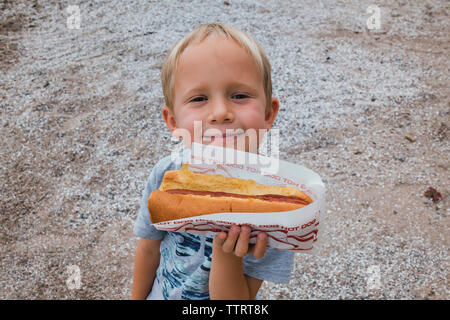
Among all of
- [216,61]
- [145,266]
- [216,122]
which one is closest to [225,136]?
[216,122]

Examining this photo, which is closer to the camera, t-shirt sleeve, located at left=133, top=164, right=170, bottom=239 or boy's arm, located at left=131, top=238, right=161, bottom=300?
t-shirt sleeve, located at left=133, top=164, right=170, bottom=239

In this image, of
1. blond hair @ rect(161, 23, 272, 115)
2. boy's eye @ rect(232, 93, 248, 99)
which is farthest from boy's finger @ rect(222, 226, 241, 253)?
blond hair @ rect(161, 23, 272, 115)

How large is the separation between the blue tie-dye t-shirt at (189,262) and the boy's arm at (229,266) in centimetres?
11

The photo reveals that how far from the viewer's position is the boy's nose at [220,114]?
4.30 feet

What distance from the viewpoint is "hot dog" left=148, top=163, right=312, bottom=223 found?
124cm

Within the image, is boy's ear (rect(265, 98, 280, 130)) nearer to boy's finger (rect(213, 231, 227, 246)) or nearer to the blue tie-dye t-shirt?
the blue tie-dye t-shirt

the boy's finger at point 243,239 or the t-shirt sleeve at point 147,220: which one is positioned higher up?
the boy's finger at point 243,239

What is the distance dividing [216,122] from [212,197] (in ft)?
0.89

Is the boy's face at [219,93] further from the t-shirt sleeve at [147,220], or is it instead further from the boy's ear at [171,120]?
the t-shirt sleeve at [147,220]

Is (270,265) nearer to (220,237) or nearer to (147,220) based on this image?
(220,237)

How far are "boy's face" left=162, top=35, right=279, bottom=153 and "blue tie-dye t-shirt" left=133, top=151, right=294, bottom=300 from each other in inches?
11.4

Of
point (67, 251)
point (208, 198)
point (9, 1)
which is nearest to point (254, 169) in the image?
point (208, 198)

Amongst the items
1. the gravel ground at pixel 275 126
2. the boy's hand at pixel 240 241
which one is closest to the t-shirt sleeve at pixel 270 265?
the boy's hand at pixel 240 241

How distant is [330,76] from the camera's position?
5090mm
